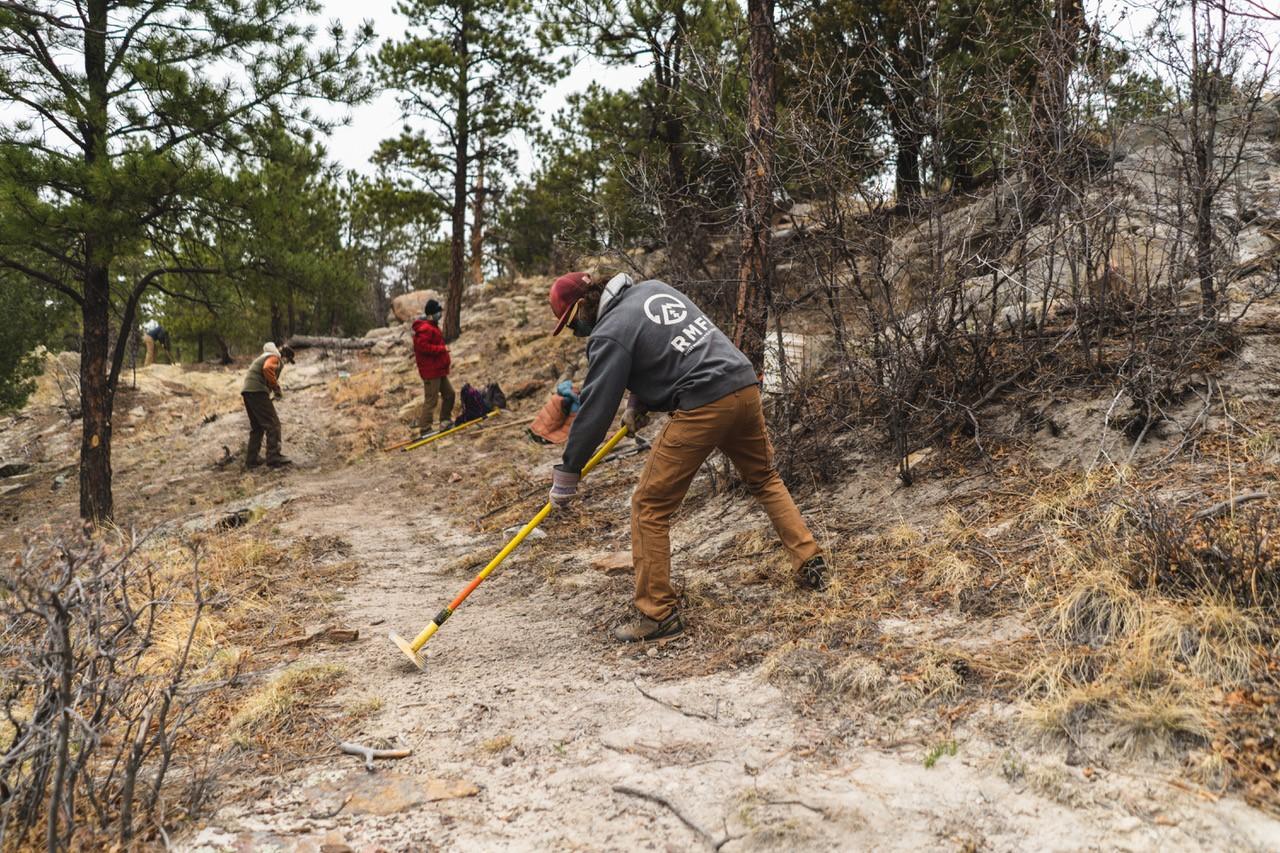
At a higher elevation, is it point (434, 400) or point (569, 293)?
point (569, 293)

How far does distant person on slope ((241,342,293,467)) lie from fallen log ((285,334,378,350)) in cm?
1077

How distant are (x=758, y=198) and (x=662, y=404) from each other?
2.50 meters

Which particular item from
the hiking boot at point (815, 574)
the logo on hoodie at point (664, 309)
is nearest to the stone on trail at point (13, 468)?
the logo on hoodie at point (664, 309)

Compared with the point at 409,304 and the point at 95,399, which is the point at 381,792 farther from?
the point at 409,304

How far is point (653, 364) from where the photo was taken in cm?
385

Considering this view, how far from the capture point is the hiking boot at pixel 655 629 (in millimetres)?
3900

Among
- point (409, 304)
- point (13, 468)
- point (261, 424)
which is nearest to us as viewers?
point (261, 424)

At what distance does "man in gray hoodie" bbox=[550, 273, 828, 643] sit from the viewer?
3.80 m

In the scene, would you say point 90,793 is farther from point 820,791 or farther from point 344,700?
point 820,791

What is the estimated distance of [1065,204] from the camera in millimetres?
4641

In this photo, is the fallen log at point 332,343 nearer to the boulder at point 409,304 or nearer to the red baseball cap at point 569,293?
the boulder at point 409,304

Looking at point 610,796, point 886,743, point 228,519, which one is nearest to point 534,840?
point 610,796

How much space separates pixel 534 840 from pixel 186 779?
1381 mm

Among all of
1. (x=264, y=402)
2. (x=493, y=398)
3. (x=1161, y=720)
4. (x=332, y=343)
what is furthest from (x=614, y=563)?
(x=332, y=343)
